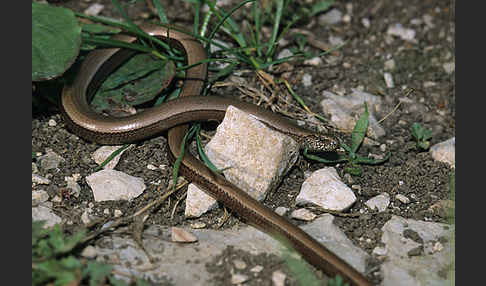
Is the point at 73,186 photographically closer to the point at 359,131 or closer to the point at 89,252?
the point at 89,252

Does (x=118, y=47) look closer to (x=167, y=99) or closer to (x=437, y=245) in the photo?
(x=167, y=99)

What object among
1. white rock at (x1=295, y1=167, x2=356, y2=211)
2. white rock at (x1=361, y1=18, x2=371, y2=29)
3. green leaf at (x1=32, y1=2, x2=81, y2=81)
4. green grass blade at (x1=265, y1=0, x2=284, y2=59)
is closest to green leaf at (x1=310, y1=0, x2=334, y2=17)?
white rock at (x1=361, y1=18, x2=371, y2=29)

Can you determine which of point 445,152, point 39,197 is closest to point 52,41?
point 39,197

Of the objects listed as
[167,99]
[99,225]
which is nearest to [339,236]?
→ [99,225]

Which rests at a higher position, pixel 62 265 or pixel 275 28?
pixel 275 28

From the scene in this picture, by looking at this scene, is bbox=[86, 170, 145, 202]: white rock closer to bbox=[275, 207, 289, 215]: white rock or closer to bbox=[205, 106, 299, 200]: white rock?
bbox=[205, 106, 299, 200]: white rock

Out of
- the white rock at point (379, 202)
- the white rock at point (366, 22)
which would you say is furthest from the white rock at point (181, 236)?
the white rock at point (366, 22)
